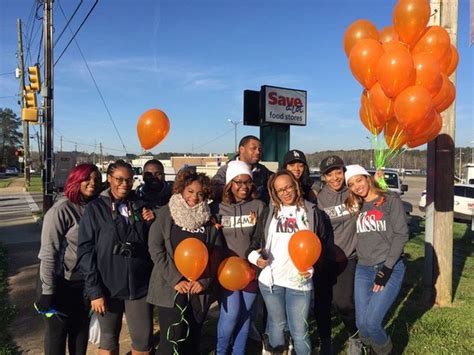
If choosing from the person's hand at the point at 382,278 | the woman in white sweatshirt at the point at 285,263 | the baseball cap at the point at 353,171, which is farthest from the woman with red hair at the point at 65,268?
the person's hand at the point at 382,278

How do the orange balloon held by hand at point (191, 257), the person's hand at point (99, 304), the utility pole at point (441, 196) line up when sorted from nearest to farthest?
the orange balloon held by hand at point (191, 257), the person's hand at point (99, 304), the utility pole at point (441, 196)

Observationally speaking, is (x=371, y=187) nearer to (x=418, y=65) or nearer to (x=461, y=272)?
(x=418, y=65)

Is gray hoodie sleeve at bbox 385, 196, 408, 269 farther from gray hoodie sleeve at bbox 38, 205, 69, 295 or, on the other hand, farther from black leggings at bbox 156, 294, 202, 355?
gray hoodie sleeve at bbox 38, 205, 69, 295

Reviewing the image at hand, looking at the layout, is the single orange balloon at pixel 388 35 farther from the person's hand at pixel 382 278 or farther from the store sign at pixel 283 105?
the store sign at pixel 283 105

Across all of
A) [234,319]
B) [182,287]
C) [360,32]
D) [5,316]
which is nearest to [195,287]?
[182,287]

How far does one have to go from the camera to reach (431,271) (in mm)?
5242

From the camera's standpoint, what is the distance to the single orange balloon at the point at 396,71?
3.48 meters

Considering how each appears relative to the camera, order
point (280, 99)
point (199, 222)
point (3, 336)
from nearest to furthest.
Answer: point (199, 222) → point (3, 336) → point (280, 99)

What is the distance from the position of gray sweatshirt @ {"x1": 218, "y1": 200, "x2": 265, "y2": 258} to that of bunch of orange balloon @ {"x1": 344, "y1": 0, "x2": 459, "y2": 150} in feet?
5.39

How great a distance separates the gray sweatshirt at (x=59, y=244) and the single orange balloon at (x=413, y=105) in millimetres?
2809

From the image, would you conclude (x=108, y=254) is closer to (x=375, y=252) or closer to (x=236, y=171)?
(x=236, y=171)

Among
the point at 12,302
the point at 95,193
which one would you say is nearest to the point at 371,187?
the point at 95,193

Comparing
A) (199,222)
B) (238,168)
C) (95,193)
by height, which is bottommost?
(199,222)

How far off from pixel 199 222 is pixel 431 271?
3700 millimetres
